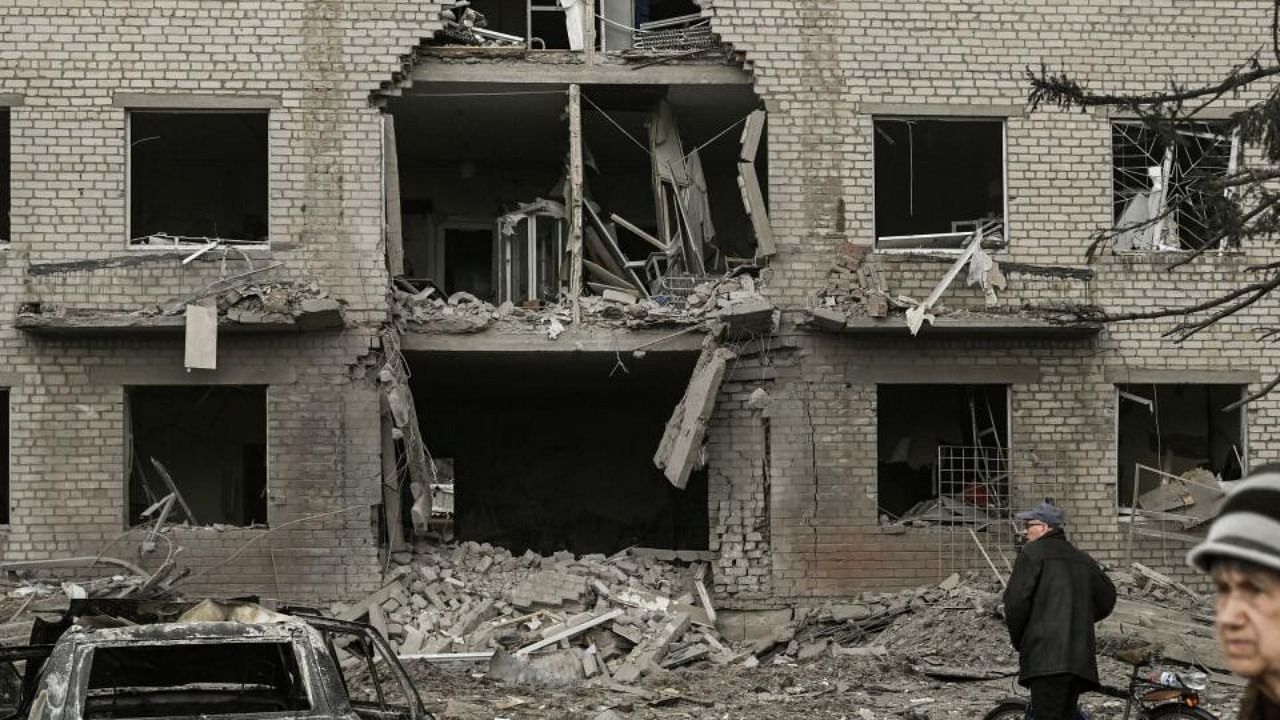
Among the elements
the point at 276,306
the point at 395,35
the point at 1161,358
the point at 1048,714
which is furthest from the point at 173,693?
the point at 1161,358

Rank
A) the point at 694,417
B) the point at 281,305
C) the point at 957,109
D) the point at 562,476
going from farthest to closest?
the point at 562,476 → the point at 957,109 → the point at 694,417 → the point at 281,305

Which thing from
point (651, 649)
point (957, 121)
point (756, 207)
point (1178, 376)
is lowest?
point (651, 649)

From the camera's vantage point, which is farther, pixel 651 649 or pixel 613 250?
pixel 613 250

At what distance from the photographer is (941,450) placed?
1881 centimetres

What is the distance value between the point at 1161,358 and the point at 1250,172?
960 cm

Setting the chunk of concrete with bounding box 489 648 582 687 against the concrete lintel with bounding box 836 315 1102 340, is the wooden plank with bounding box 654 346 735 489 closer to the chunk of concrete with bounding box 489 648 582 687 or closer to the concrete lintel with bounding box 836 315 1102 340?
the concrete lintel with bounding box 836 315 1102 340

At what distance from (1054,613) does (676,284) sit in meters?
8.78

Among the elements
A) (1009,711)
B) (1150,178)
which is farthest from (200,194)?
(1009,711)

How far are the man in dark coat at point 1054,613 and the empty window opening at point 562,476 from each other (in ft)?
44.9

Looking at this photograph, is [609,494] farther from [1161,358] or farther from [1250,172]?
[1250,172]

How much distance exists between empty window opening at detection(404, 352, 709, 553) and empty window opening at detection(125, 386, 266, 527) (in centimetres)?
277

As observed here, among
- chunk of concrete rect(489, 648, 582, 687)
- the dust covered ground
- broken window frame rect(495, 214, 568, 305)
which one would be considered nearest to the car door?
the dust covered ground

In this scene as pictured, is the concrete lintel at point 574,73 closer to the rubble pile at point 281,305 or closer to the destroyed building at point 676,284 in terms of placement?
the destroyed building at point 676,284

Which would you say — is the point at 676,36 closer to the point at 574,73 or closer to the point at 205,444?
the point at 574,73
